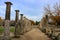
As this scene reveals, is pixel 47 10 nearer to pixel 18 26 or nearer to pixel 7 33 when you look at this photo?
pixel 18 26

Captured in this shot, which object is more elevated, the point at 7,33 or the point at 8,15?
the point at 8,15

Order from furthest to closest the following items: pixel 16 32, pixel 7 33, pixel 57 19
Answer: pixel 57 19 < pixel 16 32 < pixel 7 33

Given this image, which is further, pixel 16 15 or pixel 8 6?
pixel 16 15

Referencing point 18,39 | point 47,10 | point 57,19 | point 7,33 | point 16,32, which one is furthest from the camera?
point 47,10

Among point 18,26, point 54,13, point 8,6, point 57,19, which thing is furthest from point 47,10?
point 8,6

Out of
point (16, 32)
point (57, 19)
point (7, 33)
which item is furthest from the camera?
point (57, 19)

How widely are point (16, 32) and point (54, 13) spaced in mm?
30156

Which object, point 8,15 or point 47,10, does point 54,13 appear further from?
point 8,15

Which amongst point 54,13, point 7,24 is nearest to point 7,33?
point 7,24

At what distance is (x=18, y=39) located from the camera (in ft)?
38.3

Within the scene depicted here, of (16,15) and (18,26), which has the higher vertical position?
(16,15)

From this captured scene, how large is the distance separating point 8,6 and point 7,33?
5.79 ft

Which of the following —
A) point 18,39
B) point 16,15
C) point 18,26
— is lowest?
point 18,39

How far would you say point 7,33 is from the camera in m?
9.85
